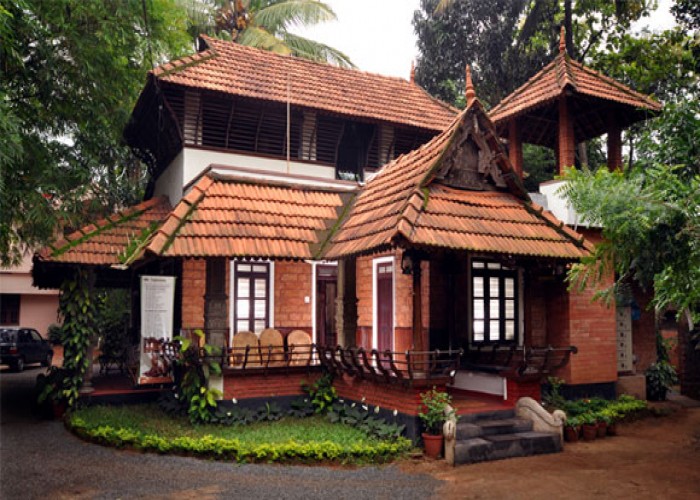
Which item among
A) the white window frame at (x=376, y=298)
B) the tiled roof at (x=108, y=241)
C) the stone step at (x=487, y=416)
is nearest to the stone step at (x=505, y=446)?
the stone step at (x=487, y=416)

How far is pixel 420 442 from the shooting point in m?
9.06

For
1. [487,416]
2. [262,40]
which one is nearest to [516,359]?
[487,416]

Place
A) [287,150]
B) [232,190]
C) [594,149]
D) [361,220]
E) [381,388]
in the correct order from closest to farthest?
[381,388], [361,220], [232,190], [287,150], [594,149]

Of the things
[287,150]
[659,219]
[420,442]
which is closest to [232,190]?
[287,150]

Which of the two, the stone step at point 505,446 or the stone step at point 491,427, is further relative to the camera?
the stone step at point 491,427

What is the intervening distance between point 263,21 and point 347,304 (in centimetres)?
1487

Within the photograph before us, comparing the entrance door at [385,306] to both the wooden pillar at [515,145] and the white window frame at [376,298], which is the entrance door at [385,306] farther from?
the wooden pillar at [515,145]

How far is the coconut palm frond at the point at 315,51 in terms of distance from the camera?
22.6 metres

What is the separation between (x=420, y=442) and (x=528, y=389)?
8.29 ft

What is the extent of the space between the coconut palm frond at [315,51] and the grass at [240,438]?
15.7 metres

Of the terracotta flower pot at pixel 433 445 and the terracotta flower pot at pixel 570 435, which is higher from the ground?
the terracotta flower pot at pixel 433 445

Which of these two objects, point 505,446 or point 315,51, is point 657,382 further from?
point 315,51

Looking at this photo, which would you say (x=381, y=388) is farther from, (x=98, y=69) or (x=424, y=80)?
(x=424, y=80)

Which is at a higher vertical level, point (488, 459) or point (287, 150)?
point (287, 150)
